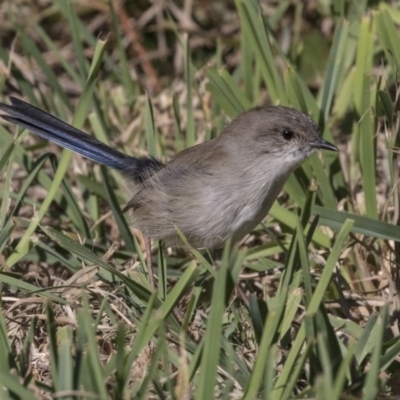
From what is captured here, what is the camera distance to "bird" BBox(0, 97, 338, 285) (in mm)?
3906

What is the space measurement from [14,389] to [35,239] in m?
1.33

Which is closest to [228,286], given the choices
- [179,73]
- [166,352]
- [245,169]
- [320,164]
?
[166,352]

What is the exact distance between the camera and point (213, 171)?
4051 mm

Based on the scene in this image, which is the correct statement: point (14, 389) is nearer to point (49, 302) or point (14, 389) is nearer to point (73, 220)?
point (49, 302)

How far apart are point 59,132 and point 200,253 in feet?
Answer: 3.45

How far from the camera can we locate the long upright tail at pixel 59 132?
4.19 meters

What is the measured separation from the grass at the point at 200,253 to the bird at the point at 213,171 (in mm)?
112

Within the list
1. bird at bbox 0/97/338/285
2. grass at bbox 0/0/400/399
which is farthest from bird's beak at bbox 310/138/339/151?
grass at bbox 0/0/400/399

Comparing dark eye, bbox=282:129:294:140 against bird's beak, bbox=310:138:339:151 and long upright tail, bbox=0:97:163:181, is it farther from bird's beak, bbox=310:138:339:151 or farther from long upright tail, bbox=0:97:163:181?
long upright tail, bbox=0:97:163:181

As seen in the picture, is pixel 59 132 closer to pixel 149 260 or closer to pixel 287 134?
pixel 149 260

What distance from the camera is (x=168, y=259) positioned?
432 cm

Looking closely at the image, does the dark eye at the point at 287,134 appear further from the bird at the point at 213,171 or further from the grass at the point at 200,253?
the grass at the point at 200,253

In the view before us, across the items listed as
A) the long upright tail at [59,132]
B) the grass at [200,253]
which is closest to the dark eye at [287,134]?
the grass at [200,253]

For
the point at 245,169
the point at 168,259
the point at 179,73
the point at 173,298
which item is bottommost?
the point at 173,298
